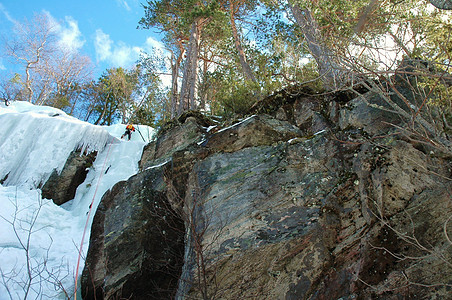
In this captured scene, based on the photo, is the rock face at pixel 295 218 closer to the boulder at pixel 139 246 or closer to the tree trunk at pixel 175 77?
the boulder at pixel 139 246

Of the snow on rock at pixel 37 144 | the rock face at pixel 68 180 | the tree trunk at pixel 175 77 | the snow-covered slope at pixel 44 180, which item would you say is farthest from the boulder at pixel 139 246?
the tree trunk at pixel 175 77

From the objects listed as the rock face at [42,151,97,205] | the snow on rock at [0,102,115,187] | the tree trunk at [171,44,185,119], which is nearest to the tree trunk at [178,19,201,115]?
the tree trunk at [171,44,185,119]

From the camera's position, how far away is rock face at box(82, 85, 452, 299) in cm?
339

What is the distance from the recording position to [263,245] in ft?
12.3

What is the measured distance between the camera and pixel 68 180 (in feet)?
30.6

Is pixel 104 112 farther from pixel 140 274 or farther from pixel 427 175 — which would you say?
pixel 427 175

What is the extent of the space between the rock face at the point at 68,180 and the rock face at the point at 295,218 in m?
4.21

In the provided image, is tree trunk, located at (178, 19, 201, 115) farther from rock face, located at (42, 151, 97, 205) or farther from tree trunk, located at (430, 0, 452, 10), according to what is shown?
tree trunk, located at (430, 0, 452, 10)

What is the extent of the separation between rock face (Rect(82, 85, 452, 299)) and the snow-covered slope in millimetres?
1608

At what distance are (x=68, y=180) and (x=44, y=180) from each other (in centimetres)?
66

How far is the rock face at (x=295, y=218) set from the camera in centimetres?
339

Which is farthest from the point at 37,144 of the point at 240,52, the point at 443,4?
the point at 443,4

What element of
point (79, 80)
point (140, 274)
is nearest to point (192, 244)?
point (140, 274)

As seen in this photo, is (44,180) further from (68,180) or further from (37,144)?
(37,144)
